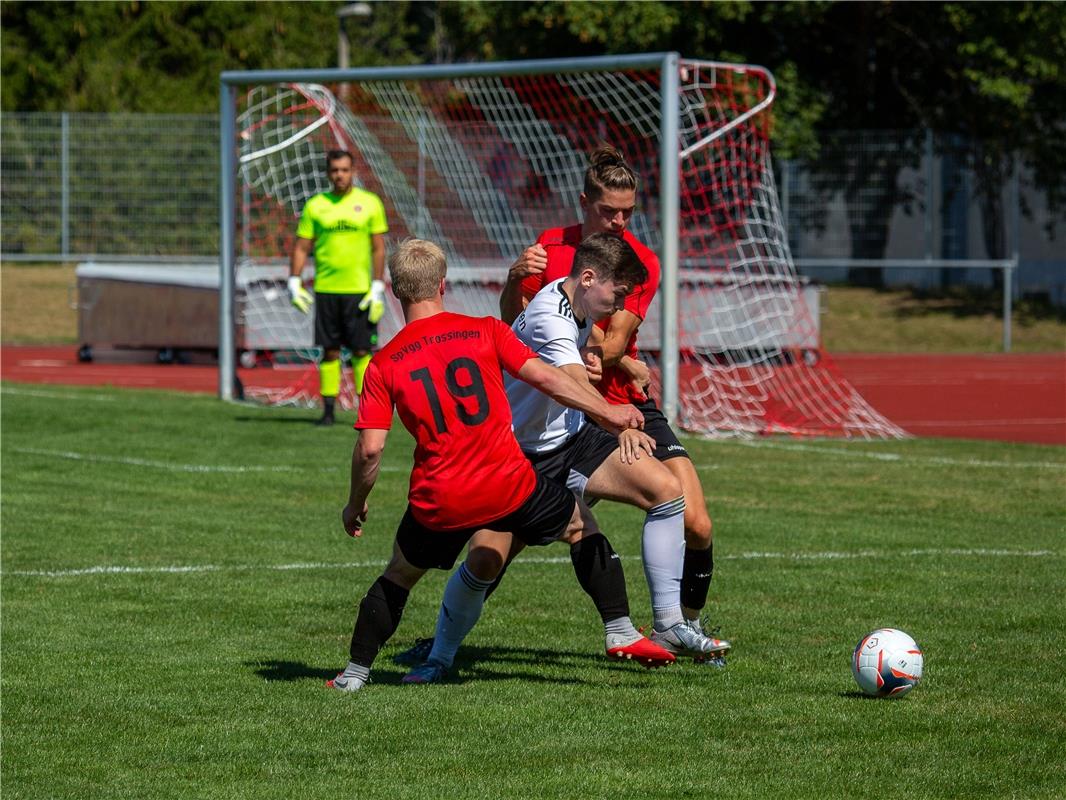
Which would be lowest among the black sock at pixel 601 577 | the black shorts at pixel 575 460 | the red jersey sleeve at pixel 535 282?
the black sock at pixel 601 577

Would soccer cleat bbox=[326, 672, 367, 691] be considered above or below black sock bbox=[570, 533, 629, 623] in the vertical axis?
below

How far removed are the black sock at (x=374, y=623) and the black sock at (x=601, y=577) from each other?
671 mm

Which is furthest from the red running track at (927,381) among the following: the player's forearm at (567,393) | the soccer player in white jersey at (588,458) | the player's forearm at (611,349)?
the player's forearm at (567,393)

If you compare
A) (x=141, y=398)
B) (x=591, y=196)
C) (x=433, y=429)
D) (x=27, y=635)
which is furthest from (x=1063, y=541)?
(x=141, y=398)

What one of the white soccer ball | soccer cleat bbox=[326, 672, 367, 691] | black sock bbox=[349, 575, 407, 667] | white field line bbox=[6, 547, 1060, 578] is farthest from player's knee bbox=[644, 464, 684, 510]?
white field line bbox=[6, 547, 1060, 578]

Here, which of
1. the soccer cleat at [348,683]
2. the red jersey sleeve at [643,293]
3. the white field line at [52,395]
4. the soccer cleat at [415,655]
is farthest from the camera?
the white field line at [52,395]

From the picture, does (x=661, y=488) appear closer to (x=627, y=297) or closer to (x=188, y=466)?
(x=627, y=297)

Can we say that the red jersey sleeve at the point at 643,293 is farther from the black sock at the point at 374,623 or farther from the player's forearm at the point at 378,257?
the player's forearm at the point at 378,257

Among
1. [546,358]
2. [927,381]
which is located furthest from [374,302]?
[927,381]

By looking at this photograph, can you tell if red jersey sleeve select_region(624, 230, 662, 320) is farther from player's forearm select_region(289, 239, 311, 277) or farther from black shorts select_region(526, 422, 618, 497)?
player's forearm select_region(289, 239, 311, 277)

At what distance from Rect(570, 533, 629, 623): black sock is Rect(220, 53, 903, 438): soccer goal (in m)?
8.78

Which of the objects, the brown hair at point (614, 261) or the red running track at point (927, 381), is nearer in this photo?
the brown hair at point (614, 261)

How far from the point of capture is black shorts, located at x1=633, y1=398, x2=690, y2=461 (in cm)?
662

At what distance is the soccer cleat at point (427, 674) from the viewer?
19.7ft
